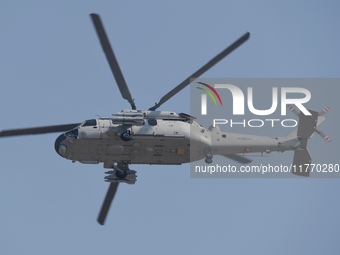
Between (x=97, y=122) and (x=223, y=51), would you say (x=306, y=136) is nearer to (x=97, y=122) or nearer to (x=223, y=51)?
(x=223, y=51)

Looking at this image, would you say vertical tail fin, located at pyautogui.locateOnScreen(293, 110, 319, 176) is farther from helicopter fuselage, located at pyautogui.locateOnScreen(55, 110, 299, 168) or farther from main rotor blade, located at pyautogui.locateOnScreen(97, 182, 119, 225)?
main rotor blade, located at pyautogui.locateOnScreen(97, 182, 119, 225)

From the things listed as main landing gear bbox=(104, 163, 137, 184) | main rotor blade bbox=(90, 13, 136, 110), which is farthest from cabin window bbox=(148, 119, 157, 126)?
main landing gear bbox=(104, 163, 137, 184)

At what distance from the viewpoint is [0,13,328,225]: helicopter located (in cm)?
3173

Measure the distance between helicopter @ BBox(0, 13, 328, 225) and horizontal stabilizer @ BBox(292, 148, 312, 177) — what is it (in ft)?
2.73

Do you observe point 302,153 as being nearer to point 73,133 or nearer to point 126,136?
point 126,136

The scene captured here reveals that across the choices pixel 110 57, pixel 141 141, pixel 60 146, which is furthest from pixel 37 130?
pixel 110 57

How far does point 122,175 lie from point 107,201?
1.68 meters

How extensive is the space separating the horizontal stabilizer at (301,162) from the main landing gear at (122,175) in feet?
22.4

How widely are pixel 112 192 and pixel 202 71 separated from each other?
6.50 meters

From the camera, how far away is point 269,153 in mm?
33375

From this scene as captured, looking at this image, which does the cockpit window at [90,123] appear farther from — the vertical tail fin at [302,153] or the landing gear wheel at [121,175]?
the vertical tail fin at [302,153]

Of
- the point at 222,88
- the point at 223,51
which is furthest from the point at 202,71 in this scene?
the point at 222,88

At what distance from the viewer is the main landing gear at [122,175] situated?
3275 centimetres

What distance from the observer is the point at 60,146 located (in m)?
32.0
